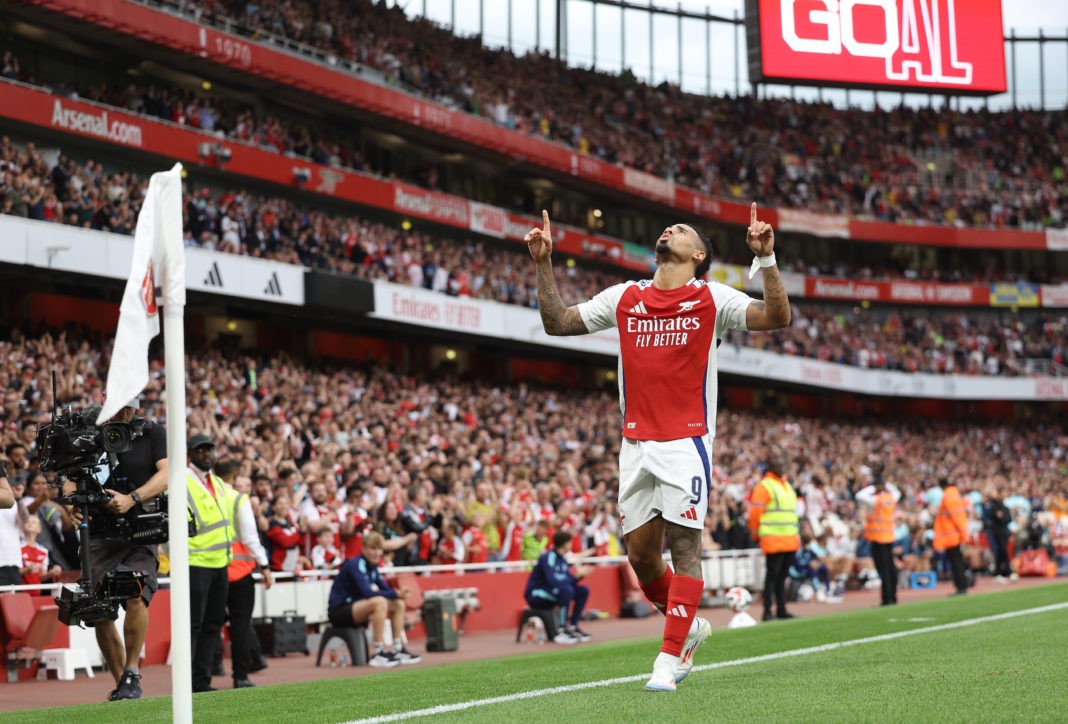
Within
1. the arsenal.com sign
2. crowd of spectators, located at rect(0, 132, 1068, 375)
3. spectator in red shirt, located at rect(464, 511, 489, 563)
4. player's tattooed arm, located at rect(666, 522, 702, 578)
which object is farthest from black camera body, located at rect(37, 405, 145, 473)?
the arsenal.com sign

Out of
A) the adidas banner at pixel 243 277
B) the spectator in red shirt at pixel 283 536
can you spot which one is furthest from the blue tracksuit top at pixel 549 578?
the adidas banner at pixel 243 277

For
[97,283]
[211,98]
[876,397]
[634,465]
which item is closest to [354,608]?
[634,465]

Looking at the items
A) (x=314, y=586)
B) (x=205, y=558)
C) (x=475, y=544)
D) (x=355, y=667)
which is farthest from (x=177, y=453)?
(x=475, y=544)

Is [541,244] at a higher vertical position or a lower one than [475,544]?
higher

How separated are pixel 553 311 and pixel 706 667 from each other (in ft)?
8.63

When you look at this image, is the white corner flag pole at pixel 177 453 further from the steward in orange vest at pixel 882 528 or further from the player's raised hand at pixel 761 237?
the steward in orange vest at pixel 882 528

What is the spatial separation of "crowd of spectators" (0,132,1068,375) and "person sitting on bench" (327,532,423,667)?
11710mm

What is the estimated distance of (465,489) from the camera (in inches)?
804

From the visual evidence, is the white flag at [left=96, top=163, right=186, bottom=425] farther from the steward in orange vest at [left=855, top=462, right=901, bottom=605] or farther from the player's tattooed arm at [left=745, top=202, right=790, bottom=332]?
the steward in orange vest at [left=855, top=462, right=901, bottom=605]

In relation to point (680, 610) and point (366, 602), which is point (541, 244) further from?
point (366, 602)

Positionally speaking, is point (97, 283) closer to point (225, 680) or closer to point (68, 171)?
point (68, 171)

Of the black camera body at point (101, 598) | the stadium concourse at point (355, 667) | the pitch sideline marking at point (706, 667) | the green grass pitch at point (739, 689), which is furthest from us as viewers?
the stadium concourse at point (355, 667)

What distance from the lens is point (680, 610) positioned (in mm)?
6566

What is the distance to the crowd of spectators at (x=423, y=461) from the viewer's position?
16.4 metres
